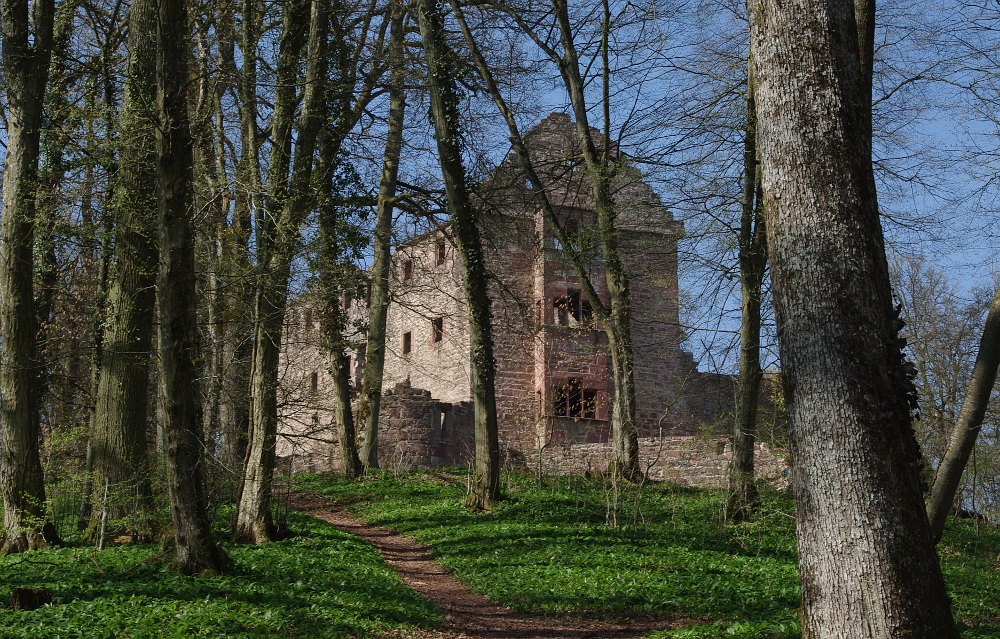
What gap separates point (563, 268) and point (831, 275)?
41.5 feet

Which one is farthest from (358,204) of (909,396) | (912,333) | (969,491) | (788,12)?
(912,333)

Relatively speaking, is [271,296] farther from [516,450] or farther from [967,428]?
[516,450]

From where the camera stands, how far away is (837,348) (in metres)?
5.30

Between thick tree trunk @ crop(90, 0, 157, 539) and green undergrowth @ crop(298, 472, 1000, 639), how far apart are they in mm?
3817

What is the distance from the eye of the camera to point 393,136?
1884 cm

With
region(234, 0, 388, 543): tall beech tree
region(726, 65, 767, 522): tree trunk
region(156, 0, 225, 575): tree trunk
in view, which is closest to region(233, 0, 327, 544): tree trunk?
region(234, 0, 388, 543): tall beech tree

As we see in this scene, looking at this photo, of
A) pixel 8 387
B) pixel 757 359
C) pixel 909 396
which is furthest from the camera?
pixel 757 359

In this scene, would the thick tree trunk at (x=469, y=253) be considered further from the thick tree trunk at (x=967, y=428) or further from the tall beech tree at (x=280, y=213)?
the thick tree trunk at (x=967, y=428)

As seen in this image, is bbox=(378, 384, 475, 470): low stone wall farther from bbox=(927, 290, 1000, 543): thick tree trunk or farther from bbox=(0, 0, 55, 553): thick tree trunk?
bbox=(927, 290, 1000, 543): thick tree trunk

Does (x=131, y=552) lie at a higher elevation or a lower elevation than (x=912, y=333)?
lower

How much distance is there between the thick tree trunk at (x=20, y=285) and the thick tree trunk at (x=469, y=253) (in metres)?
5.73

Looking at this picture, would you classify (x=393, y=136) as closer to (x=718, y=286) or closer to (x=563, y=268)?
(x=563, y=268)

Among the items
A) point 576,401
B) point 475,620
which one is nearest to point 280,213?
point 475,620

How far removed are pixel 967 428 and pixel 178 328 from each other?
8192mm
